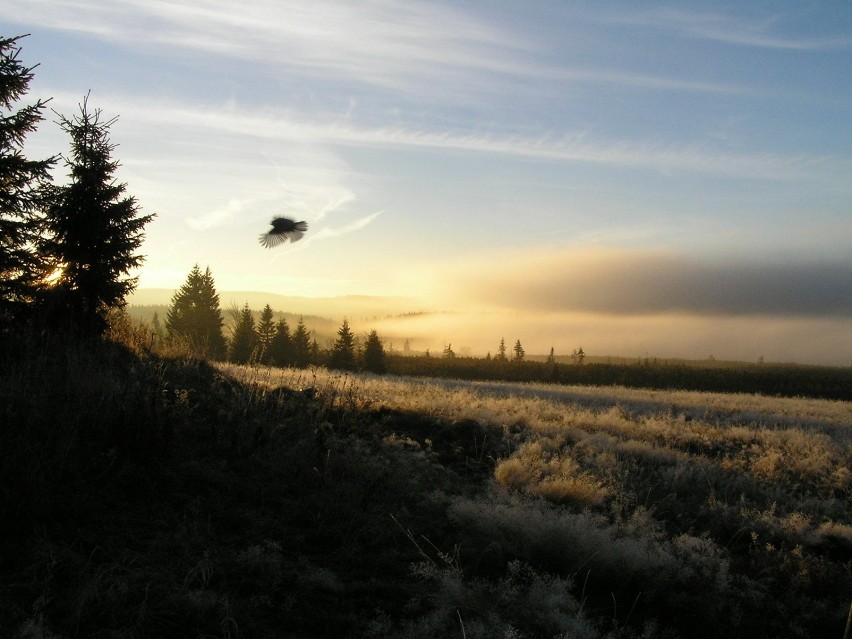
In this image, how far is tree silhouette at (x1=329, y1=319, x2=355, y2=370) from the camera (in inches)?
2489

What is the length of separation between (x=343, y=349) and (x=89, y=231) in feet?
153

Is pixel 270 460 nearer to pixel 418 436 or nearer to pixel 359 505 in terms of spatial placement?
pixel 359 505

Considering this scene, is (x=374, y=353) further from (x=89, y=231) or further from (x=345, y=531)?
(x=345, y=531)

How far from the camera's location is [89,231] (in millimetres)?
18031

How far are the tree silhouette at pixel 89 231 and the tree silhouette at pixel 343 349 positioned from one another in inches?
1731

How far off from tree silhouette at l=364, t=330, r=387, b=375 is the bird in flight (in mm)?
53674

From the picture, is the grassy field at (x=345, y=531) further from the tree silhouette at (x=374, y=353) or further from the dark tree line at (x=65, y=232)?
the tree silhouette at (x=374, y=353)

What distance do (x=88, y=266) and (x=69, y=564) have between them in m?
15.9

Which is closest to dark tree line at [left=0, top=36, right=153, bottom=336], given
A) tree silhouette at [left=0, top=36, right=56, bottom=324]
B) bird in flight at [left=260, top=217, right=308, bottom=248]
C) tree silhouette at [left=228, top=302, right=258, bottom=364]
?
tree silhouette at [left=0, top=36, right=56, bottom=324]

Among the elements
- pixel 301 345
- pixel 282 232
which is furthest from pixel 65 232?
pixel 301 345

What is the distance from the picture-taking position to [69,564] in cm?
440

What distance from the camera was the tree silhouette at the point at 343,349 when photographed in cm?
6322

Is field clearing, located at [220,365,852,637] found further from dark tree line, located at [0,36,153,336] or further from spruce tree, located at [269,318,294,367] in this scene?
spruce tree, located at [269,318,294,367]

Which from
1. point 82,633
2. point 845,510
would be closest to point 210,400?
point 82,633
